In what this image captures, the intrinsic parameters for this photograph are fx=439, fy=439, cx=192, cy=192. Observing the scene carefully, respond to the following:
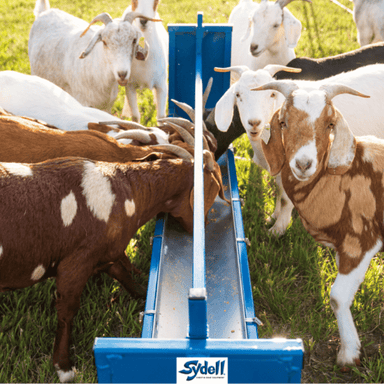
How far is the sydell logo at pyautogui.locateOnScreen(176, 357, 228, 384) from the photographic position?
1.36 meters

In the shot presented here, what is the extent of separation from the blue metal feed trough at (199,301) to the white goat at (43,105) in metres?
0.96

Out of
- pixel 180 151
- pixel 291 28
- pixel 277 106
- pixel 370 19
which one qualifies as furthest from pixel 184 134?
pixel 370 19

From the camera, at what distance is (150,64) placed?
499cm

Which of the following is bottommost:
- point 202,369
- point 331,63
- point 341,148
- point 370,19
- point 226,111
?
point 202,369

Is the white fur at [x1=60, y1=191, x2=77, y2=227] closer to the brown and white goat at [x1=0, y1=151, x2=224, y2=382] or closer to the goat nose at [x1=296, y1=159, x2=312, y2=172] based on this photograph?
the brown and white goat at [x1=0, y1=151, x2=224, y2=382]

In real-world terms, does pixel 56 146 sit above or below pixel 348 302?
above

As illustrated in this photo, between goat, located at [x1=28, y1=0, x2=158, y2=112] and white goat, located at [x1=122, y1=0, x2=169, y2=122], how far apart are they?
10.6 inches

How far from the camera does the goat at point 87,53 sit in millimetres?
4453

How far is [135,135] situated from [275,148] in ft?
4.03

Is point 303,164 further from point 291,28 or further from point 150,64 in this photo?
Result: point 150,64

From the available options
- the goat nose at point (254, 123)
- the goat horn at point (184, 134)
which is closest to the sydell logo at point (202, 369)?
the goat nose at point (254, 123)

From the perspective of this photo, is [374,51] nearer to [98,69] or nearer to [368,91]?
[368,91]

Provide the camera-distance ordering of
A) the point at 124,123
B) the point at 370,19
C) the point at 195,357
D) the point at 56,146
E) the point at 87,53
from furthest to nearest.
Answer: the point at 370,19 < the point at 87,53 < the point at 124,123 < the point at 56,146 < the point at 195,357

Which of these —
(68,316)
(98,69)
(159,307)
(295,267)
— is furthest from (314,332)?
(98,69)
